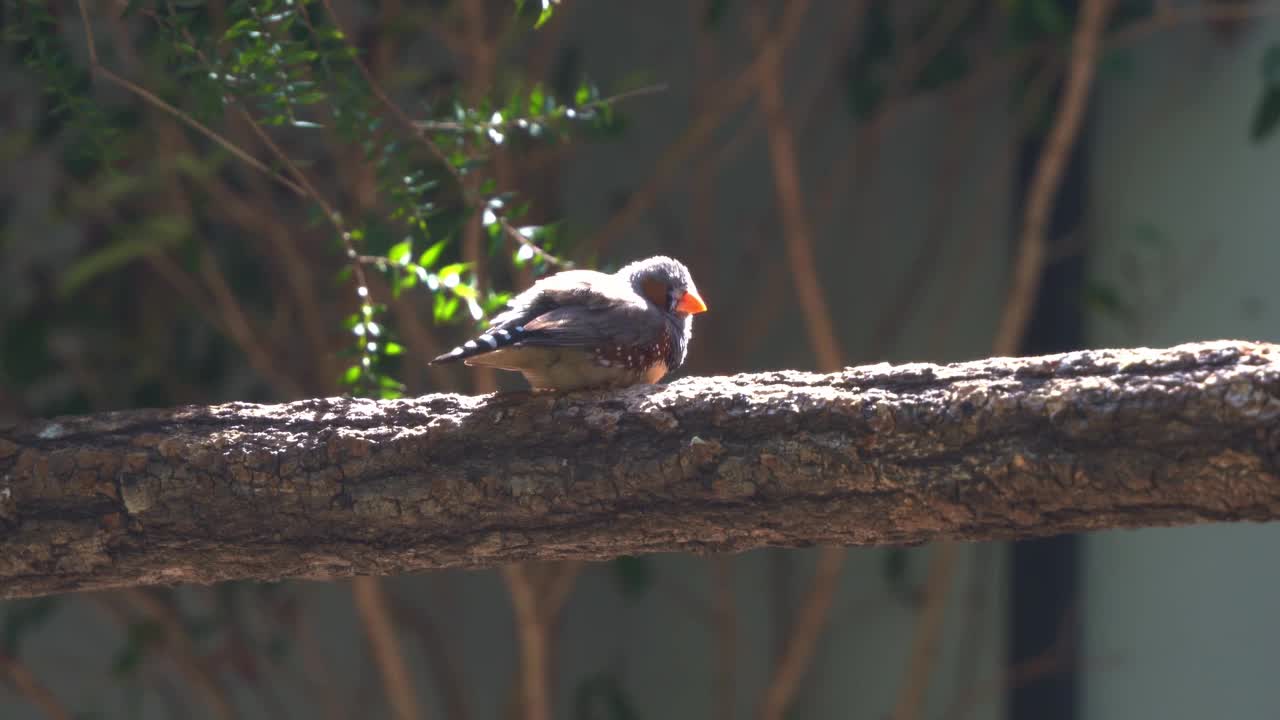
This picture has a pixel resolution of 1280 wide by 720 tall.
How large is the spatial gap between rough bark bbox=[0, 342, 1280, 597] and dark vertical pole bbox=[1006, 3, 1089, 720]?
10.0 ft

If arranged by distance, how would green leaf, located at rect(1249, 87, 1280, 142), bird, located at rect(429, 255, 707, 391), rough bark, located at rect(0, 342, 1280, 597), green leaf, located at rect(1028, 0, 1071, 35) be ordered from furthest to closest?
green leaf, located at rect(1028, 0, 1071, 35)
green leaf, located at rect(1249, 87, 1280, 142)
bird, located at rect(429, 255, 707, 391)
rough bark, located at rect(0, 342, 1280, 597)

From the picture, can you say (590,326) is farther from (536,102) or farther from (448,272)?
(536,102)

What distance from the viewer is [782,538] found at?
6.05 ft

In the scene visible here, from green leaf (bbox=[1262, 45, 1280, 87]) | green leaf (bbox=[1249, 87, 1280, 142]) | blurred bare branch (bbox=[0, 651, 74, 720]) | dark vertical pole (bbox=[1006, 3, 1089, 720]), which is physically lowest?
blurred bare branch (bbox=[0, 651, 74, 720])

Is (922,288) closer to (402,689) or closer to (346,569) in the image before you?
(402,689)

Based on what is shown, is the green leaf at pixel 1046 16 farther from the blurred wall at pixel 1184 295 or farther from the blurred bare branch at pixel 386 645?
the blurred bare branch at pixel 386 645

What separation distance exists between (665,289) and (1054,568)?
2.45 m

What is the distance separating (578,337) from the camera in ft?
7.80

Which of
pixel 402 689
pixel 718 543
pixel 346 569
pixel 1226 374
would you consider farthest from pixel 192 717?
pixel 1226 374

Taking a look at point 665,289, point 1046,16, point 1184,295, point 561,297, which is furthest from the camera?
point 1184,295

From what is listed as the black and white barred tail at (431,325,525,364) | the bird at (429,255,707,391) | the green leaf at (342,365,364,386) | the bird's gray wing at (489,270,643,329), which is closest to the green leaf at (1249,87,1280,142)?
the bird at (429,255,707,391)

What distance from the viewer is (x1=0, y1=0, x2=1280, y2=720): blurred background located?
412 centimetres

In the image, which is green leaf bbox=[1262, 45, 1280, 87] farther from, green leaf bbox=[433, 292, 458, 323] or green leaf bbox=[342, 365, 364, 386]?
green leaf bbox=[342, 365, 364, 386]

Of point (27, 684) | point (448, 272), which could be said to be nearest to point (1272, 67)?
point (448, 272)
